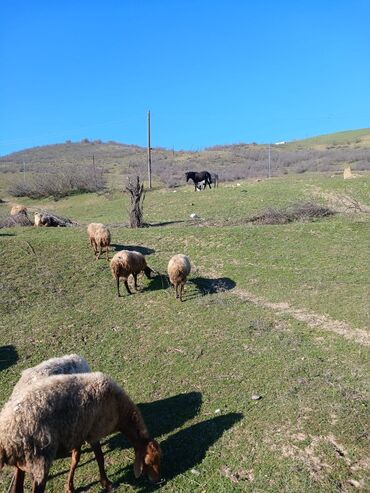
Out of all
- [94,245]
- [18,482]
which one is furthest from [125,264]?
[18,482]

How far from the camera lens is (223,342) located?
9781 mm

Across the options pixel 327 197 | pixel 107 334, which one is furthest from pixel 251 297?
pixel 327 197

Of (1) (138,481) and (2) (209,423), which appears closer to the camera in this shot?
(1) (138,481)

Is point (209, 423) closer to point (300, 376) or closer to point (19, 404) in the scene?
point (300, 376)

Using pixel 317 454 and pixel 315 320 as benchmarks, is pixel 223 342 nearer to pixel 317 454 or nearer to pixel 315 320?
pixel 315 320

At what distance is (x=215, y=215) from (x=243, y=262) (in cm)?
776

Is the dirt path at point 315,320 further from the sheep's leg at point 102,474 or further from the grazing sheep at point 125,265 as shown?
the sheep's leg at point 102,474

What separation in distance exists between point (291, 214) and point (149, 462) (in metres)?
16.5

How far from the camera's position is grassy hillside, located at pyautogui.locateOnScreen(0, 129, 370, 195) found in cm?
4703

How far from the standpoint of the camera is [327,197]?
24516mm

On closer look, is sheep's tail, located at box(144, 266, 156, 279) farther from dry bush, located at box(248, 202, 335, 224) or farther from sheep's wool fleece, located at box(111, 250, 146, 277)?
dry bush, located at box(248, 202, 335, 224)

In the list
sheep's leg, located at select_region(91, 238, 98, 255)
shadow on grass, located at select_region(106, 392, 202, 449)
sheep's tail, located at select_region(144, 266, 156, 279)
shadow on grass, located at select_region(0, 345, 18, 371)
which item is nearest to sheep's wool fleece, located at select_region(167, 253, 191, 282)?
sheep's tail, located at select_region(144, 266, 156, 279)

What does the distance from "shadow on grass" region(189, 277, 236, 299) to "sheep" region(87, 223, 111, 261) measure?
3.09 m

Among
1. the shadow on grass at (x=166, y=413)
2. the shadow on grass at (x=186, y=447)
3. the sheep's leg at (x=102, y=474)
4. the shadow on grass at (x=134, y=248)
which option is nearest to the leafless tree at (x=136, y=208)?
the shadow on grass at (x=134, y=248)
